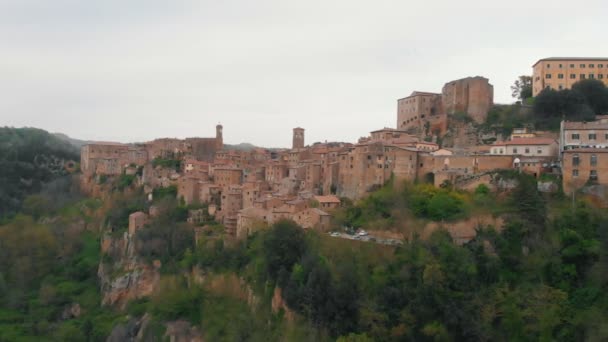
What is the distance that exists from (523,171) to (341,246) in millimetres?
11266

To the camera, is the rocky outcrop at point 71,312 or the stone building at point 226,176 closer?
the rocky outcrop at point 71,312

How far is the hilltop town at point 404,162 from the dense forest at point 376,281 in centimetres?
128

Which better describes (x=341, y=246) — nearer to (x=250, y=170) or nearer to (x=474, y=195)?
(x=474, y=195)

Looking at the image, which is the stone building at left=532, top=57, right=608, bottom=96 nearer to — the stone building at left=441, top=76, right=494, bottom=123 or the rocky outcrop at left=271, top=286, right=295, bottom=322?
the stone building at left=441, top=76, right=494, bottom=123

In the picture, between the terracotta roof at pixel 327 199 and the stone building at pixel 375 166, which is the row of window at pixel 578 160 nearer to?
the stone building at pixel 375 166

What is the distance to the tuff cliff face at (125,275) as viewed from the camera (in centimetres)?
4475

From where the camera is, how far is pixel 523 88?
53.0m

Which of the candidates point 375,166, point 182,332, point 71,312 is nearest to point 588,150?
point 375,166

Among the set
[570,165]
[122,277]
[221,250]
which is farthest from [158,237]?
[570,165]

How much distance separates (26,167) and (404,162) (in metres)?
55.9

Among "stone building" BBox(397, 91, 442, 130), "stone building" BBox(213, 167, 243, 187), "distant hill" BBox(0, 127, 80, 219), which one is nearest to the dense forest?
"stone building" BBox(213, 167, 243, 187)

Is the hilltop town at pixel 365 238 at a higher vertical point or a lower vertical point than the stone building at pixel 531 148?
lower

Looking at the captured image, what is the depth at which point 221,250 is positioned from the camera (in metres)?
40.4

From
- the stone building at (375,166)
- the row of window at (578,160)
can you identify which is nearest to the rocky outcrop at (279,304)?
the stone building at (375,166)
